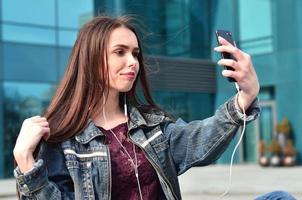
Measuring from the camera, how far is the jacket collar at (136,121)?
6.39ft

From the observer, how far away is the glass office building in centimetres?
1441

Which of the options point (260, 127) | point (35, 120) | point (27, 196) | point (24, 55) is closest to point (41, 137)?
point (35, 120)

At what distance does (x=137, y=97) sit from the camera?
2170 millimetres

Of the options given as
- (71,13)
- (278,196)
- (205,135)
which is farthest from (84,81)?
(71,13)

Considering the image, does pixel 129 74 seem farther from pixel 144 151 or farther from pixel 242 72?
pixel 242 72

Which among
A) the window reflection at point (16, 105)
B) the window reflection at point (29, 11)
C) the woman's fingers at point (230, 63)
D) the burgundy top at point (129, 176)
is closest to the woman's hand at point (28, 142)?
the burgundy top at point (129, 176)

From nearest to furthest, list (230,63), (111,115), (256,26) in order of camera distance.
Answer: (230,63) → (111,115) → (256,26)

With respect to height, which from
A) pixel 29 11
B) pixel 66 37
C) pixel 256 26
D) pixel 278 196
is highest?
pixel 256 26

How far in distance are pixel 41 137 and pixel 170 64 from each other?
15617mm

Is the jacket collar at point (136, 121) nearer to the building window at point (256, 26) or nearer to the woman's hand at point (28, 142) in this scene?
the woman's hand at point (28, 142)

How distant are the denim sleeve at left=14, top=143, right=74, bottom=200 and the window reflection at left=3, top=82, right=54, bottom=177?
12.8 metres

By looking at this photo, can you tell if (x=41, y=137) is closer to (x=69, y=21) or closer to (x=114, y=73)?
(x=114, y=73)

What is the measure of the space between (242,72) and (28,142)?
71 centimetres

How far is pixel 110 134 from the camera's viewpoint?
2012 millimetres
